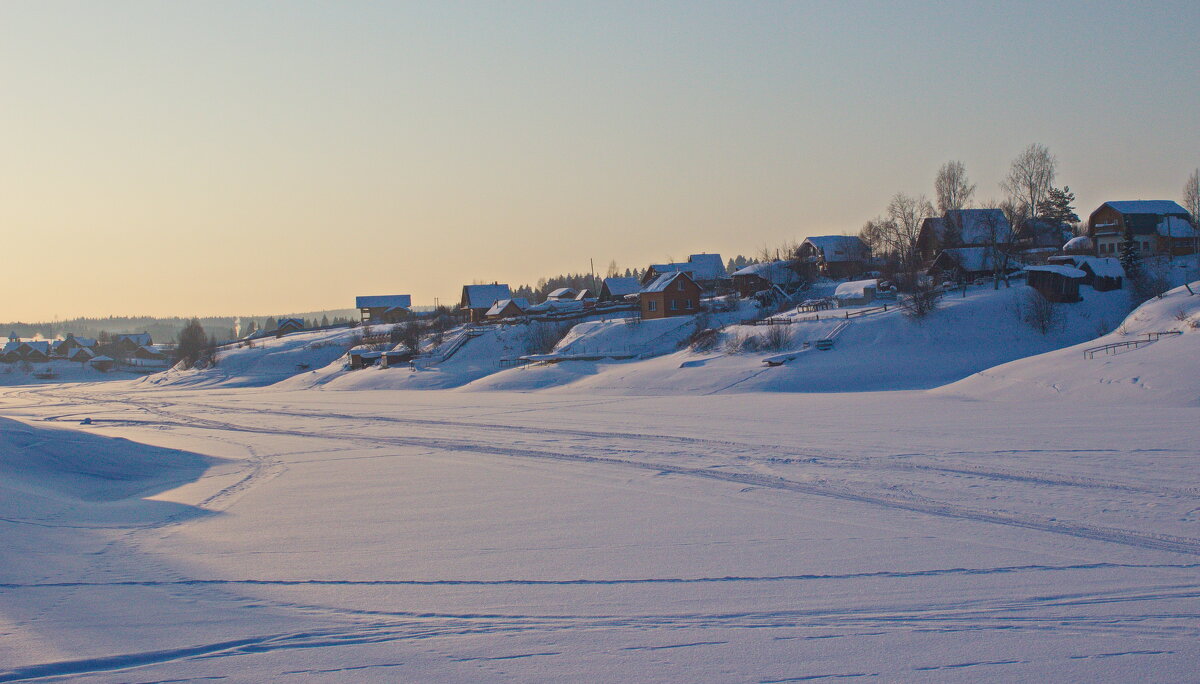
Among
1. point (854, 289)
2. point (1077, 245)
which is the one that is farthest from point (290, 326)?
point (1077, 245)

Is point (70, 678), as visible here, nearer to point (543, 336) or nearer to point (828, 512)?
point (828, 512)

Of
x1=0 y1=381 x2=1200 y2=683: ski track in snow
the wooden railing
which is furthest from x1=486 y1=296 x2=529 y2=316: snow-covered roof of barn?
x1=0 y1=381 x2=1200 y2=683: ski track in snow

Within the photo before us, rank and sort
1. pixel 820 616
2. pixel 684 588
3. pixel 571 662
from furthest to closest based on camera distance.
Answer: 1. pixel 684 588
2. pixel 820 616
3. pixel 571 662

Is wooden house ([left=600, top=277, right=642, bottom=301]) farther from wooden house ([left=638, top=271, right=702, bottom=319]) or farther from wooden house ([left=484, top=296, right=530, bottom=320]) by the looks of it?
wooden house ([left=638, top=271, right=702, bottom=319])

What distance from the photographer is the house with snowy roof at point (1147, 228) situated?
71.9 metres

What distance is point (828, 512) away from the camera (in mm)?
13648

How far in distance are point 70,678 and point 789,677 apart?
6.33m

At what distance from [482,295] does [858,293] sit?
53791 mm

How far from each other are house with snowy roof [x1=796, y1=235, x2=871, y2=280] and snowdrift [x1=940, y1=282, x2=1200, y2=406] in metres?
46.0

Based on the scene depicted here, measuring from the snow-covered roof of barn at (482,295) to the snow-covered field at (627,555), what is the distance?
78.9 metres

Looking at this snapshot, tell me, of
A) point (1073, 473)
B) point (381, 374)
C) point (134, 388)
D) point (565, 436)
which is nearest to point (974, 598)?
point (1073, 473)

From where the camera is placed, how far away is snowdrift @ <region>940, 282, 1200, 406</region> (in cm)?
2836

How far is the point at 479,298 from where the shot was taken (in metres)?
104

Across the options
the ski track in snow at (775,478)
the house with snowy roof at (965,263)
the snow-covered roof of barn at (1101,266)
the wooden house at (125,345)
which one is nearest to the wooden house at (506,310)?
the house with snowy roof at (965,263)
